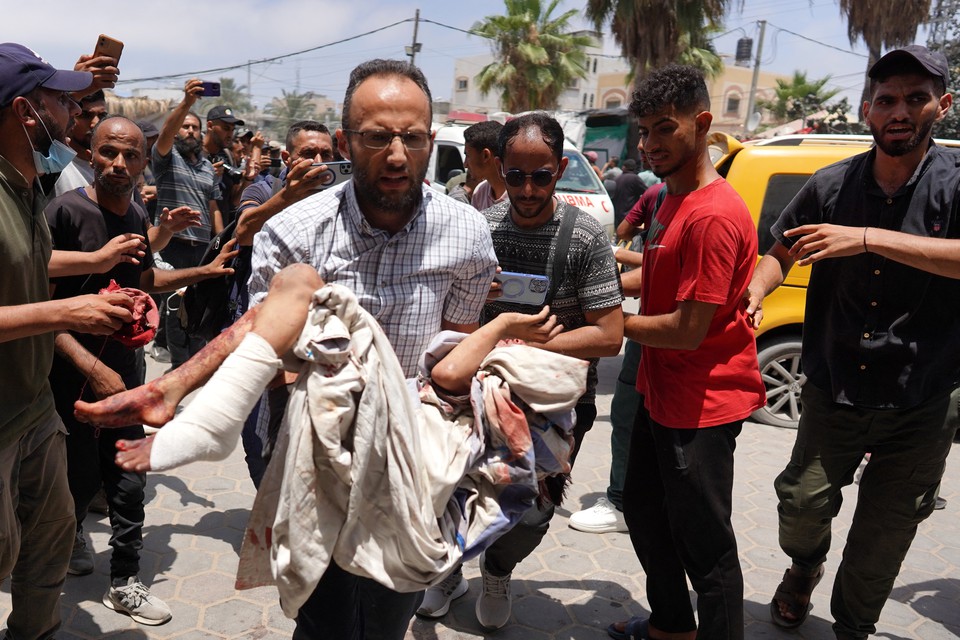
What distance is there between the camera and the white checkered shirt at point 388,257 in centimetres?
213

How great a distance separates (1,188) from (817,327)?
3047 mm

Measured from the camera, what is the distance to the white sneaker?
176 inches

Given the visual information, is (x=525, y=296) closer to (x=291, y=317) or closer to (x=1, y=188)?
(x=291, y=317)

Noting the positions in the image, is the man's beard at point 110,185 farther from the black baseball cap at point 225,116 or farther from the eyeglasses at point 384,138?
the black baseball cap at point 225,116

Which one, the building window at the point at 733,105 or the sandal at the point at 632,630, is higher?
the building window at the point at 733,105

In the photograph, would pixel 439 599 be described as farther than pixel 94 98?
No

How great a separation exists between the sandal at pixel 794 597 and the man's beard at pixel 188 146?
6.12 metres

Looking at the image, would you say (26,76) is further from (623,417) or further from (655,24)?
(655,24)

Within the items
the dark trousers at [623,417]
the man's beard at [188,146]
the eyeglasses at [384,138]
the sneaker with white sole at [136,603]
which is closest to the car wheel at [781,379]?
the dark trousers at [623,417]

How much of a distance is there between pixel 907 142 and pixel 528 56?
26242 millimetres

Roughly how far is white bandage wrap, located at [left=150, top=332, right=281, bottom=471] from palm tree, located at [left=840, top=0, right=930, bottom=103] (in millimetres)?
21063

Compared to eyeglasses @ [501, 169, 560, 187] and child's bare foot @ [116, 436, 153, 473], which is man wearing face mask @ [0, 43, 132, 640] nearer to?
child's bare foot @ [116, 436, 153, 473]

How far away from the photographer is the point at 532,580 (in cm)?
392

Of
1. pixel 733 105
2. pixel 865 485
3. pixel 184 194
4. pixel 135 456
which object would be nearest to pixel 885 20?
pixel 184 194
